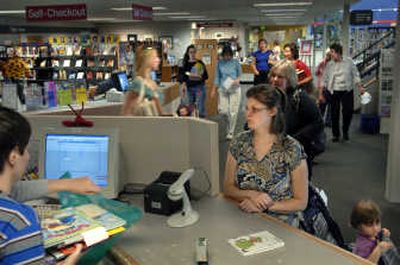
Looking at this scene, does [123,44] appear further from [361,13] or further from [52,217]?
[52,217]

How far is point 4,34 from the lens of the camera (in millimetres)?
14555

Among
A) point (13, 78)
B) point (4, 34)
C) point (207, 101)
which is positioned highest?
point (4, 34)

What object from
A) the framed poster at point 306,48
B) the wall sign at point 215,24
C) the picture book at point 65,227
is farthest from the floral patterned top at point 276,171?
the wall sign at point 215,24

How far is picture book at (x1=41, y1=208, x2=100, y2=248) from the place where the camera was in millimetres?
1578

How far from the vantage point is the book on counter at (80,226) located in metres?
1.59

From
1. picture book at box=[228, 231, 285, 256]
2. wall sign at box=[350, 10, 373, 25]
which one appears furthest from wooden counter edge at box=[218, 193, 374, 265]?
wall sign at box=[350, 10, 373, 25]

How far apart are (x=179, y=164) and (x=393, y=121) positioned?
3012mm

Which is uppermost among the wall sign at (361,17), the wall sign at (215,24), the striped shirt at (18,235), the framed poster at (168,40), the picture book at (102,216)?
the wall sign at (215,24)

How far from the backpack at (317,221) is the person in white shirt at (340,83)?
201 inches

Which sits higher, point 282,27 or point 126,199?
point 282,27

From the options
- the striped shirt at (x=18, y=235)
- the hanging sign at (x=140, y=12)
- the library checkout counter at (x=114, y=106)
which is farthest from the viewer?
the hanging sign at (x=140, y=12)

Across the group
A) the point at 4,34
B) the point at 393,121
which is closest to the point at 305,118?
the point at 393,121

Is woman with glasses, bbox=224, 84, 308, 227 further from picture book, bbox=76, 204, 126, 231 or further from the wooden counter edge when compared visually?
picture book, bbox=76, 204, 126, 231

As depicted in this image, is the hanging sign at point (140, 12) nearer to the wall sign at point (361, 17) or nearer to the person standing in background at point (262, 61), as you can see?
the person standing in background at point (262, 61)
